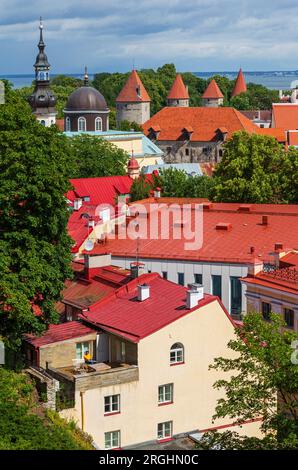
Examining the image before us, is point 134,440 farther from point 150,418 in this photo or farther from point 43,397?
point 43,397

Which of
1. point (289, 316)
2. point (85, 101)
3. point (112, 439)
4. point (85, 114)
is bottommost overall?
point (112, 439)

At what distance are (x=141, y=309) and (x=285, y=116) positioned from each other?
88.6 metres

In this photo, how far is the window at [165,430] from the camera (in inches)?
1106

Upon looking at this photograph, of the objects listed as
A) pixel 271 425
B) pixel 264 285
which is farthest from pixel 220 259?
pixel 271 425

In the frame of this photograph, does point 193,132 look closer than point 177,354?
No

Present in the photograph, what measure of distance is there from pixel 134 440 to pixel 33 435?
705 cm

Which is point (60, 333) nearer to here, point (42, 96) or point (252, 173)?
point (252, 173)

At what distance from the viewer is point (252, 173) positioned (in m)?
58.2

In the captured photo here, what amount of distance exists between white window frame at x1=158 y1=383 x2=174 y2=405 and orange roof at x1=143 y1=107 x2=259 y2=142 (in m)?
76.1

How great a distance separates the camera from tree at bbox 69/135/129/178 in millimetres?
74812

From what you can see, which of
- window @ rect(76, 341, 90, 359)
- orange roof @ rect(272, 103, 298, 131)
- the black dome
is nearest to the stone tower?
orange roof @ rect(272, 103, 298, 131)

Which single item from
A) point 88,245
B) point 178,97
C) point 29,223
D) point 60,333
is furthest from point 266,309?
point 178,97

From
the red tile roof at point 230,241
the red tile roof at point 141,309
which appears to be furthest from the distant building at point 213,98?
the red tile roof at point 141,309

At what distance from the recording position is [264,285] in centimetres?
3369
